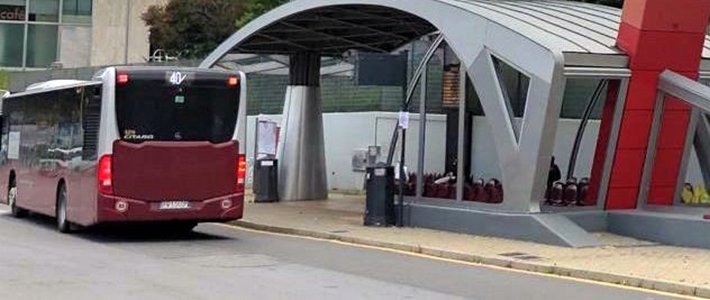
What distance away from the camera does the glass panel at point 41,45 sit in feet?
207

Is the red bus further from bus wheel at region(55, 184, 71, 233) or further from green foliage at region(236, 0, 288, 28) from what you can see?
green foliage at region(236, 0, 288, 28)

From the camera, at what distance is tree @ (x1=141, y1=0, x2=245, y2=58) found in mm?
56031

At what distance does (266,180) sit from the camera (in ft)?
91.0

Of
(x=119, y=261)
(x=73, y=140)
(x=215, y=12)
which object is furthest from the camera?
(x=215, y=12)

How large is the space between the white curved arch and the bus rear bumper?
467 centimetres

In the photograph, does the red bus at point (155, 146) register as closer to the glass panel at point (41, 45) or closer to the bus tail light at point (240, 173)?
the bus tail light at point (240, 173)

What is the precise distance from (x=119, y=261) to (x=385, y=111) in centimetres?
1690

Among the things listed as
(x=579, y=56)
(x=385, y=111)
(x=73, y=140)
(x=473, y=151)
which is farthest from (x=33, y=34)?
(x=579, y=56)

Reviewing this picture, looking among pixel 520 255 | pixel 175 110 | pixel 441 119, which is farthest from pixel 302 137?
pixel 520 255

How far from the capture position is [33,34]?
207 ft

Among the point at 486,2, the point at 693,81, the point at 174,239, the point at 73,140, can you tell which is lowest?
the point at 174,239

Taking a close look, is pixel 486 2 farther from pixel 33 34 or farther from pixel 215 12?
pixel 33 34

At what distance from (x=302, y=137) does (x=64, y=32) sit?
3942 centimetres

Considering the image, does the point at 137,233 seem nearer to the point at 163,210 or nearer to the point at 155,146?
the point at 163,210
